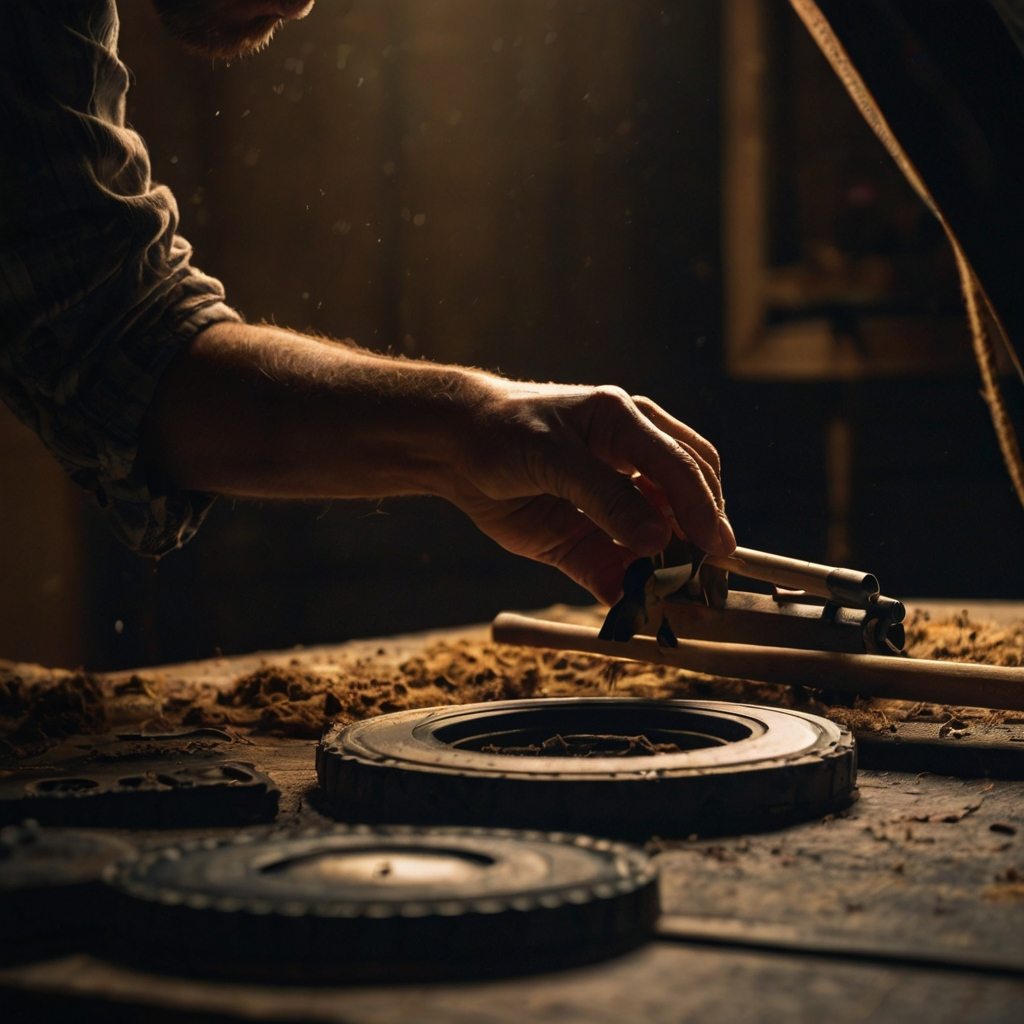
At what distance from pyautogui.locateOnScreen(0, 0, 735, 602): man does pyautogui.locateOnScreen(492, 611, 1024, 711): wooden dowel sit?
0.11m

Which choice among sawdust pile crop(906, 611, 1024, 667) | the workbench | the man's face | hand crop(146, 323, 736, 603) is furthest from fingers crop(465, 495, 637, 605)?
the man's face

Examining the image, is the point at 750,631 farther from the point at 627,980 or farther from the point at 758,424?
the point at 758,424

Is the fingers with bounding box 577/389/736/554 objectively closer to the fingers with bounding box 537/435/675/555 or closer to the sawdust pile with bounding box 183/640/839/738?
the fingers with bounding box 537/435/675/555

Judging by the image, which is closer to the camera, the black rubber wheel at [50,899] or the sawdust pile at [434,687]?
the black rubber wheel at [50,899]

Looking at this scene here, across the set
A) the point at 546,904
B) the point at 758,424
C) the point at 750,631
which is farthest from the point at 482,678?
the point at 758,424

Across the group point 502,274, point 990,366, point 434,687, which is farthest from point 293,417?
point 502,274

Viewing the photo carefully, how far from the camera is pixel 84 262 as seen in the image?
147 cm

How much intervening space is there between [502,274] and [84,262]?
9.38ft

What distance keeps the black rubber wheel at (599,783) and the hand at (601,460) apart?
0.74 feet

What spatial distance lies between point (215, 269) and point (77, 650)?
3.87ft

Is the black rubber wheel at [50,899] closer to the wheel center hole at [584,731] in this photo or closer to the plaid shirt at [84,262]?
the wheel center hole at [584,731]

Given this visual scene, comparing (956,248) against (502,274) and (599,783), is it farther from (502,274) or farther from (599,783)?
(502,274)

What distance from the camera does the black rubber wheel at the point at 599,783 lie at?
1.06 m

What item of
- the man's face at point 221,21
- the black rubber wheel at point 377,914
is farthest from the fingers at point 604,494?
the man's face at point 221,21
